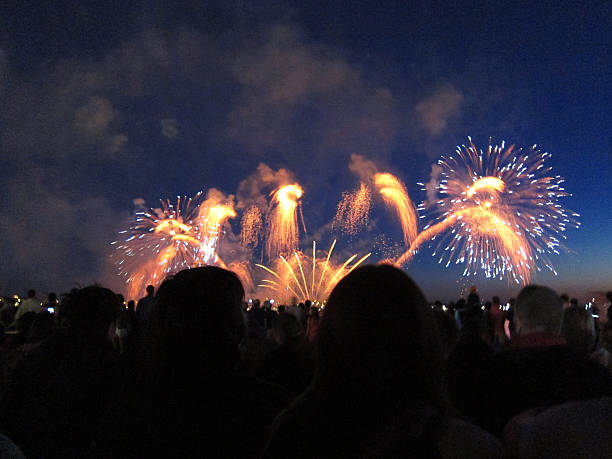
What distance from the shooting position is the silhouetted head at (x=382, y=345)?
5.04ft

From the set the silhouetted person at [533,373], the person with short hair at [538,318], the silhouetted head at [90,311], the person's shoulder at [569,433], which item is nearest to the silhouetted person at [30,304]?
the silhouetted head at [90,311]

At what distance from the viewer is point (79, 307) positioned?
10.8 ft

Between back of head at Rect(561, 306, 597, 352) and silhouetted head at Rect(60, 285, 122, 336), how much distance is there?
4.58 m

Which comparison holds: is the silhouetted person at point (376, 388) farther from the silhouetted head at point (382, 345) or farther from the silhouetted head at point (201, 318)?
the silhouetted head at point (201, 318)

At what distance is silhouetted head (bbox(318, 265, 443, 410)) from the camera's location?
154cm

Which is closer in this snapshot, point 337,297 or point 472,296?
point 337,297

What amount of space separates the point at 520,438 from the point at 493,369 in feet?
5.36

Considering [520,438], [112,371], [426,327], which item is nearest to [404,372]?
[426,327]

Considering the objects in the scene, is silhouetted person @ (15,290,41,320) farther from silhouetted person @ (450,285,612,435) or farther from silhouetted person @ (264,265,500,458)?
silhouetted person @ (264,265,500,458)

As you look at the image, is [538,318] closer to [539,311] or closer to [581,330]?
[539,311]

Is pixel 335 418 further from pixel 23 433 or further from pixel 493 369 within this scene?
pixel 23 433

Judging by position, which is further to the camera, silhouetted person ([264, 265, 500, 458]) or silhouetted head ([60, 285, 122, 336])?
silhouetted head ([60, 285, 122, 336])

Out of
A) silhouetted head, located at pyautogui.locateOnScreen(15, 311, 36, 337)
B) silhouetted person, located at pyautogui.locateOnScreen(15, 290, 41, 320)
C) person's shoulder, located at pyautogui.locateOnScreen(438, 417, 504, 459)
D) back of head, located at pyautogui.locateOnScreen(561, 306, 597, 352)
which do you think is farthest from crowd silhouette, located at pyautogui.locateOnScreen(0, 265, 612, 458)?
silhouetted person, located at pyautogui.locateOnScreen(15, 290, 41, 320)

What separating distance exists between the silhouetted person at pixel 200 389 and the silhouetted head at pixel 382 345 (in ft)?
2.24
